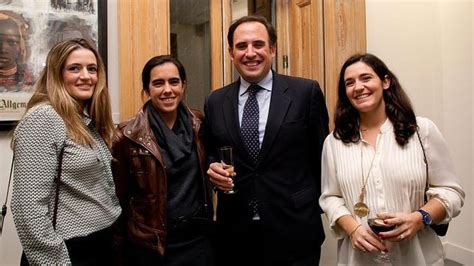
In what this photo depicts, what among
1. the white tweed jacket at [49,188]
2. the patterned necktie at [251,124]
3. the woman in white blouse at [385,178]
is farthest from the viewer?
the patterned necktie at [251,124]

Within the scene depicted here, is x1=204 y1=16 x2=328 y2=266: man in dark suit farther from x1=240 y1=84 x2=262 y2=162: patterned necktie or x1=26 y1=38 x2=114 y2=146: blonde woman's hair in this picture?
x1=26 y1=38 x2=114 y2=146: blonde woman's hair

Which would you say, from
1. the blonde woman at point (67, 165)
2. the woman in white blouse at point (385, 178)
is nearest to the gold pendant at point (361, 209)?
the woman in white blouse at point (385, 178)

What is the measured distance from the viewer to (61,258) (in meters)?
1.39

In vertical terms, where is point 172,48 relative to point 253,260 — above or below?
above

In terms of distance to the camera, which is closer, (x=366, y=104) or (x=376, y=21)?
(x=366, y=104)

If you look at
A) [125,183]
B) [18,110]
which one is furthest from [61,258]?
[18,110]

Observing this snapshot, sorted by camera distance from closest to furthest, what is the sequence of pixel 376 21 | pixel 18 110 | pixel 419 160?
pixel 419 160 < pixel 18 110 < pixel 376 21

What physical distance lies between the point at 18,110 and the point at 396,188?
189 cm

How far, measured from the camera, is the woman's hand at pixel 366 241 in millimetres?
1448

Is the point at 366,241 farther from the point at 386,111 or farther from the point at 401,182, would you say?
the point at 386,111

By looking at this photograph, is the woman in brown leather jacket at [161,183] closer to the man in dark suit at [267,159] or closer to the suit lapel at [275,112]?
the man in dark suit at [267,159]

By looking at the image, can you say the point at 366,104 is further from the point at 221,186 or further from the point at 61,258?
the point at 61,258

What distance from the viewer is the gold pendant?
4.92 feet

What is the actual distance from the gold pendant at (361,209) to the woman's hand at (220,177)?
501 mm
